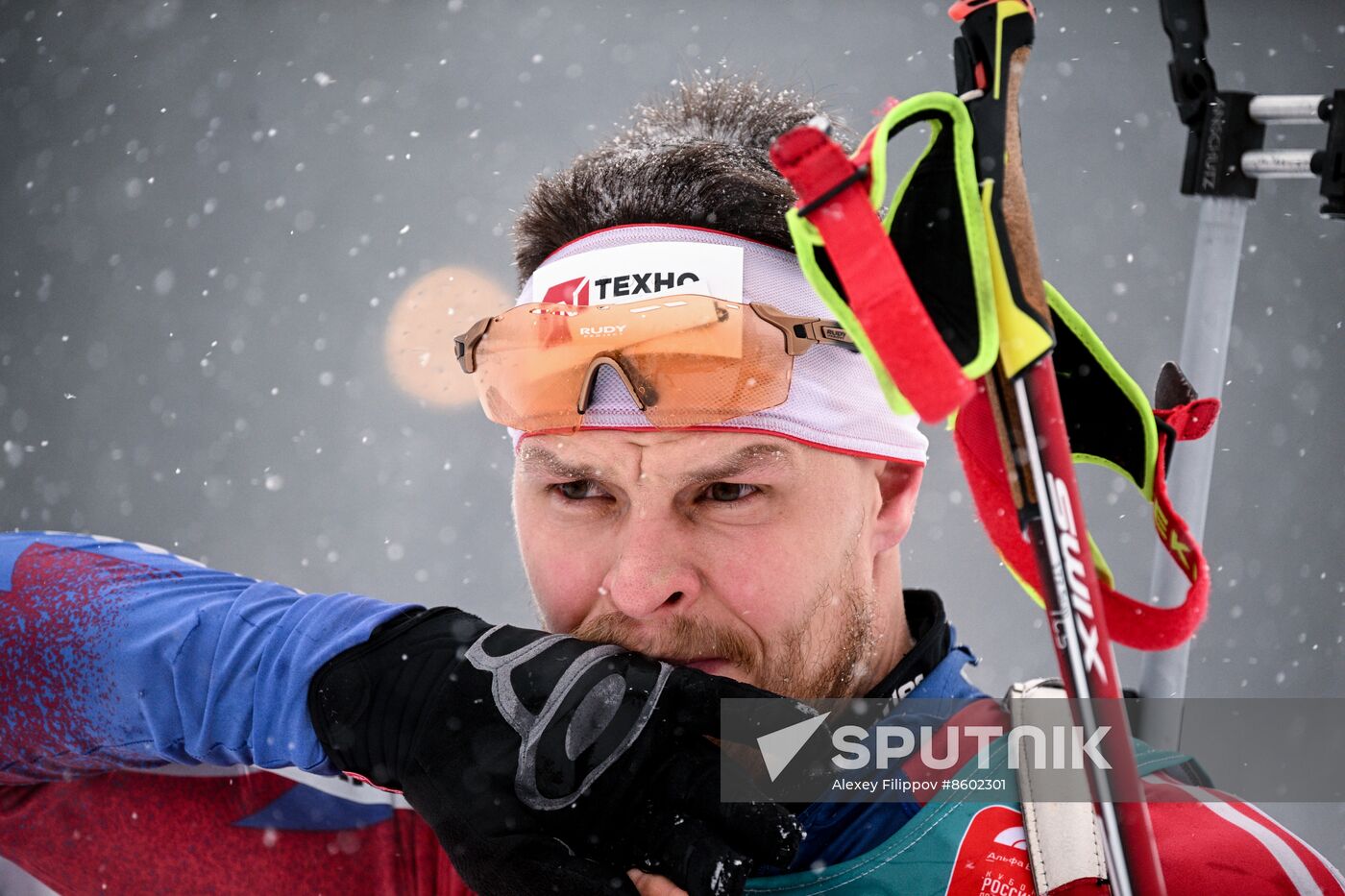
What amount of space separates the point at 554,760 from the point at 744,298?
0.69m

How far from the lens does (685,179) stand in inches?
63.8

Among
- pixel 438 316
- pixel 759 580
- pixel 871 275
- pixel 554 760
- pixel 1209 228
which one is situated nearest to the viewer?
pixel 871 275

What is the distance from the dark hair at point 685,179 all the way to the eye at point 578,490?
377 millimetres

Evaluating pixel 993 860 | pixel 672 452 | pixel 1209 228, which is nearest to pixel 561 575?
pixel 672 452

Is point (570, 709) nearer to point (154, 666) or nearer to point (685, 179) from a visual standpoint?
point (154, 666)

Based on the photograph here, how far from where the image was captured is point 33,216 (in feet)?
14.1

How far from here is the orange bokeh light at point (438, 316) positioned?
4.19 metres

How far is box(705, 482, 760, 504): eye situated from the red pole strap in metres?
0.71

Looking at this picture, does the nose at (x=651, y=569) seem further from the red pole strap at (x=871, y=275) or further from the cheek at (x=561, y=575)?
the red pole strap at (x=871, y=275)

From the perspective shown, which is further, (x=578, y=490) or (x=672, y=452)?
(x=578, y=490)

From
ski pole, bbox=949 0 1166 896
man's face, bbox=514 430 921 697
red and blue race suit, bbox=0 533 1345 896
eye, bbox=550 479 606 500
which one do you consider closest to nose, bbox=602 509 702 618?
man's face, bbox=514 430 921 697

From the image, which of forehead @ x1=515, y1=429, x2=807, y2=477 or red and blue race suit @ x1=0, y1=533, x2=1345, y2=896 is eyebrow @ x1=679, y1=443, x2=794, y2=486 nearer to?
forehead @ x1=515, y1=429, x2=807, y2=477

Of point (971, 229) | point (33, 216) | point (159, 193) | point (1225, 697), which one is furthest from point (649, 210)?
point (33, 216)

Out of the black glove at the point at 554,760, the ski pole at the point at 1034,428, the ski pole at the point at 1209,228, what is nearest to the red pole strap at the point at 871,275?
the ski pole at the point at 1034,428
